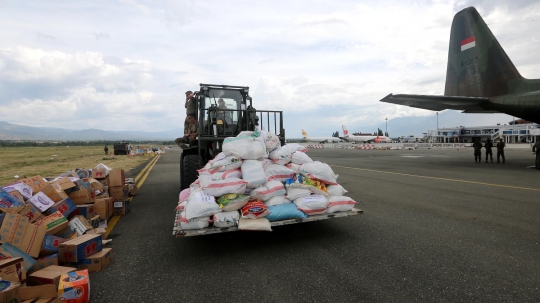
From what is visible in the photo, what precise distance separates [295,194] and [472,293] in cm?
237

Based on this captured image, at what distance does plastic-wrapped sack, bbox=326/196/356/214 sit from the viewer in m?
4.42

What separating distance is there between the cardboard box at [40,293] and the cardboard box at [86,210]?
8.04 feet

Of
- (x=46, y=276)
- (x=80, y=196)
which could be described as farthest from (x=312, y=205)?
(x=80, y=196)

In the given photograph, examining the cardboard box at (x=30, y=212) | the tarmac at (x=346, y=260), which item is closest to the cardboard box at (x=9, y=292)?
the tarmac at (x=346, y=260)

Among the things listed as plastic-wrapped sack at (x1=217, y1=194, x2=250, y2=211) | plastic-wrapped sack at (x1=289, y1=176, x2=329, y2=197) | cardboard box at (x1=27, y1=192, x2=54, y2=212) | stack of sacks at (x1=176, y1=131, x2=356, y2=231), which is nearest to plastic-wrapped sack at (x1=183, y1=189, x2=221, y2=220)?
stack of sacks at (x1=176, y1=131, x2=356, y2=231)

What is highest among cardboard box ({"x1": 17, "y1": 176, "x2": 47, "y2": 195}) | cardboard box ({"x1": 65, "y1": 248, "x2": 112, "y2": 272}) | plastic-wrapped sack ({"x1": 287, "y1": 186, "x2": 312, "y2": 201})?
cardboard box ({"x1": 17, "y1": 176, "x2": 47, "y2": 195})

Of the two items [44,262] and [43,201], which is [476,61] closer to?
[43,201]

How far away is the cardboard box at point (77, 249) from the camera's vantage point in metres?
3.47

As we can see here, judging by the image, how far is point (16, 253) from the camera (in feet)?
10.5

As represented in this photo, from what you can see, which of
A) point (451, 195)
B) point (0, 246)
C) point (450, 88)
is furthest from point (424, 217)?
point (450, 88)

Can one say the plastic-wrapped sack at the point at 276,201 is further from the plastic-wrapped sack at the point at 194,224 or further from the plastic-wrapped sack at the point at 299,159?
the plastic-wrapped sack at the point at 299,159

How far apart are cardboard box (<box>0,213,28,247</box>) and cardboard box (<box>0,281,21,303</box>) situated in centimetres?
89

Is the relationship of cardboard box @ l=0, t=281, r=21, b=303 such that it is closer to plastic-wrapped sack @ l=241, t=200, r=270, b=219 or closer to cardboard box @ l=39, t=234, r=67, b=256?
cardboard box @ l=39, t=234, r=67, b=256

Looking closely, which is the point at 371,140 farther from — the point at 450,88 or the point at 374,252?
the point at 374,252
